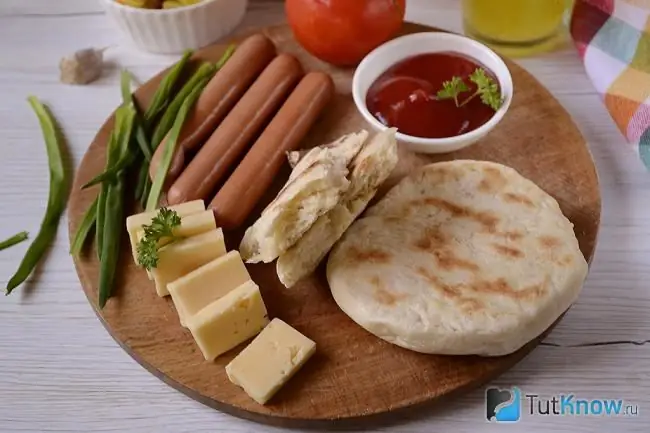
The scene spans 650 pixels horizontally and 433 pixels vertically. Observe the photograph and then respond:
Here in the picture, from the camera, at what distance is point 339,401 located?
2.09 m

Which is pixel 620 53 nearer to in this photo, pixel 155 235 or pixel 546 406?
pixel 546 406

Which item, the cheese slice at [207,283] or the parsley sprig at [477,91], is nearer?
the cheese slice at [207,283]

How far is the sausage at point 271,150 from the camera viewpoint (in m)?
2.45

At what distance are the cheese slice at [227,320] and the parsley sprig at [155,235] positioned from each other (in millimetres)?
221

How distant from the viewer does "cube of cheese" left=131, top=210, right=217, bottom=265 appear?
231 cm

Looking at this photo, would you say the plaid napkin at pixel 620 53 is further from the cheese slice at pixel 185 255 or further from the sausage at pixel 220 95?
the cheese slice at pixel 185 255

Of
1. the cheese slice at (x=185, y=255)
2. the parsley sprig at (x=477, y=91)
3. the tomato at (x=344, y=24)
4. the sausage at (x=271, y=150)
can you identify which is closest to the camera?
the cheese slice at (x=185, y=255)

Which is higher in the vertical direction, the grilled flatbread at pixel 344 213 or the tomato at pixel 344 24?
the tomato at pixel 344 24

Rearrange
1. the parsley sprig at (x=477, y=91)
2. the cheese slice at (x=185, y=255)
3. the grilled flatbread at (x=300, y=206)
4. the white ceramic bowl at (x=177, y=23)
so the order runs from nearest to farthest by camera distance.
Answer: the grilled flatbread at (x=300, y=206)
the cheese slice at (x=185, y=255)
the parsley sprig at (x=477, y=91)
the white ceramic bowl at (x=177, y=23)

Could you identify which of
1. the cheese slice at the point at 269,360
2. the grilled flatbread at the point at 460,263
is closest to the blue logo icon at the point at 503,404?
the grilled flatbread at the point at 460,263

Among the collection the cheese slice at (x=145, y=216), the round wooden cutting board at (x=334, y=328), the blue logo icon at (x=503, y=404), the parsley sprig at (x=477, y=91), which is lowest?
the blue logo icon at (x=503, y=404)

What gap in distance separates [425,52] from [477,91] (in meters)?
0.31

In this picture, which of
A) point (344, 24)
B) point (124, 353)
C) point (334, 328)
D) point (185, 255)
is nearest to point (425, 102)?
point (344, 24)

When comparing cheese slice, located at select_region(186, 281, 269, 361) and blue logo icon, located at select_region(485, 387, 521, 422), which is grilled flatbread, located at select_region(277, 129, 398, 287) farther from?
blue logo icon, located at select_region(485, 387, 521, 422)
